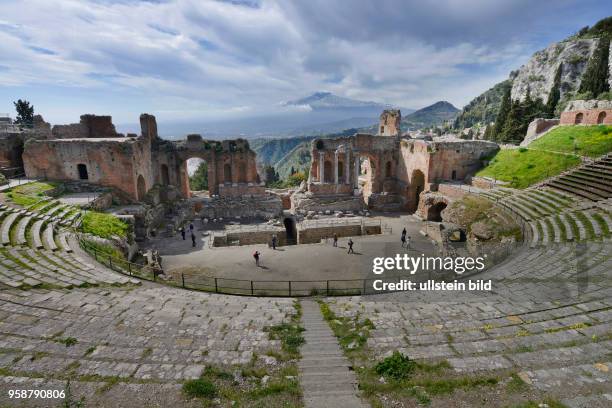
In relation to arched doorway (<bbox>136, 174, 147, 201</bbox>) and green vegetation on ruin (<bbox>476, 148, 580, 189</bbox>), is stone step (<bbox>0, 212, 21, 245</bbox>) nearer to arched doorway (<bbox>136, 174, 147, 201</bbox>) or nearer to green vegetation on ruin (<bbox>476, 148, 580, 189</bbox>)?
arched doorway (<bbox>136, 174, 147, 201</bbox>)

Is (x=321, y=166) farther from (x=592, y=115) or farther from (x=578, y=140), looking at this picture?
(x=592, y=115)

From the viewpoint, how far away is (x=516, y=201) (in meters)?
21.1

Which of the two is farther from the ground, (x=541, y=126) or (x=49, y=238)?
(x=541, y=126)

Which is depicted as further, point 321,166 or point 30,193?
point 321,166

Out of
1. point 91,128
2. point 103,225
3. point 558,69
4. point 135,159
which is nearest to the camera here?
point 103,225

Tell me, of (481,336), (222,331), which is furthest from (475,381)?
(222,331)

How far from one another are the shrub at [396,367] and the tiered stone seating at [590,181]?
17829 mm

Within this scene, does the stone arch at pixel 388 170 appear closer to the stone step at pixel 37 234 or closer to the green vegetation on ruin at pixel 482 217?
the green vegetation on ruin at pixel 482 217

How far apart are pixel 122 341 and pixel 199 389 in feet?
9.63

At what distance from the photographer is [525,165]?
84.5ft

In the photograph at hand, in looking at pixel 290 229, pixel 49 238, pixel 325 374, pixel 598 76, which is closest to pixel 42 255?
pixel 49 238

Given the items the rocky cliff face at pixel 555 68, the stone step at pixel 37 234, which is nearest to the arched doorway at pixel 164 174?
the stone step at pixel 37 234

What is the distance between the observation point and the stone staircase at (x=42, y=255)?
33.4 ft

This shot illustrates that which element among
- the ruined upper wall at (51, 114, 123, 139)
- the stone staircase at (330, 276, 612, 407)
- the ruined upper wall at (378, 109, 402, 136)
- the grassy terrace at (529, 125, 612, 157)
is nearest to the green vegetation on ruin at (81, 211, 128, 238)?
the stone staircase at (330, 276, 612, 407)
